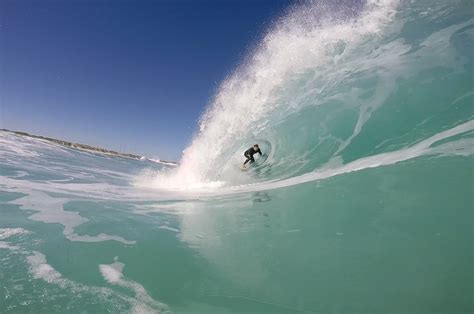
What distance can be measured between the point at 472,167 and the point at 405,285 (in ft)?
15.8

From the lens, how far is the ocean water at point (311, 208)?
4086mm

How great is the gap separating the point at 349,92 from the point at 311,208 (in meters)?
6.01

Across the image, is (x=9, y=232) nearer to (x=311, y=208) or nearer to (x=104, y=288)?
(x=104, y=288)

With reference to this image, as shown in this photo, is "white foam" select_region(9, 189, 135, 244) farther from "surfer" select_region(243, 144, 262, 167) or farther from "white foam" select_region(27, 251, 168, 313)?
"surfer" select_region(243, 144, 262, 167)

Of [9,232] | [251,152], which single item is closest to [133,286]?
[9,232]

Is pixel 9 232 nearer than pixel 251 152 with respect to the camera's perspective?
Yes

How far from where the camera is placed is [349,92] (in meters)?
11.5

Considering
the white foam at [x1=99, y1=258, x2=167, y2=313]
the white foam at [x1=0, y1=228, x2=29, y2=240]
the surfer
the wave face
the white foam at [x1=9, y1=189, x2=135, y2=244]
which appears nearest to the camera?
the white foam at [x1=99, y1=258, x2=167, y2=313]

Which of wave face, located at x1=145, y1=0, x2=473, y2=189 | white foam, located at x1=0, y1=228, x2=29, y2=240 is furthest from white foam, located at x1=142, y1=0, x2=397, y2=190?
white foam, located at x1=0, y1=228, x2=29, y2=240

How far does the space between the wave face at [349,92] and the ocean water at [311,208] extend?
6 centimetres

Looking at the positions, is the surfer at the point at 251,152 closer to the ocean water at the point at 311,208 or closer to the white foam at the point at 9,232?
the ocean water at the point at 311,208

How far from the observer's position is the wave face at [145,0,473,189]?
31.1 ft

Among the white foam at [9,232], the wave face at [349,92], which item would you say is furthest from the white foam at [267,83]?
the white foam at [9,232]

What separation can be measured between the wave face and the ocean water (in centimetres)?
6
